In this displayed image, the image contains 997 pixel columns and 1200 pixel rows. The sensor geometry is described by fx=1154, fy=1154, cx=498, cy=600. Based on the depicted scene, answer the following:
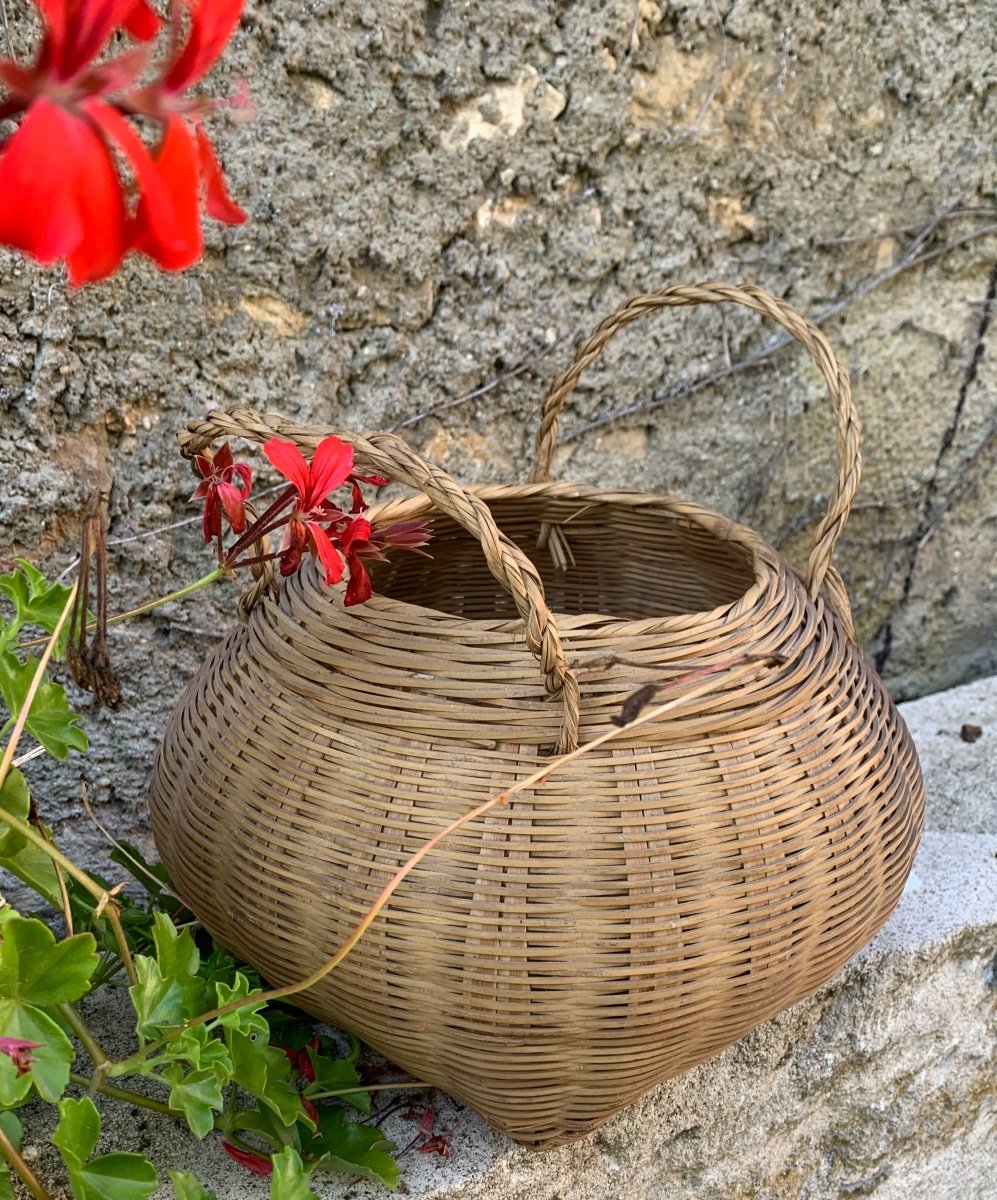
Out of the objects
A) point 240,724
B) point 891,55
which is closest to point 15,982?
point 240,724

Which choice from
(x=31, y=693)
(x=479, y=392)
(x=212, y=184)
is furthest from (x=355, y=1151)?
(x=479, y=392)

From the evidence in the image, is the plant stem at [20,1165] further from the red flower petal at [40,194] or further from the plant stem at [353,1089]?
the red flower petal at [40,194]

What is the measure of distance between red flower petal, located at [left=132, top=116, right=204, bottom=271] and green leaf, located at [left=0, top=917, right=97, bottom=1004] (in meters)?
0.39

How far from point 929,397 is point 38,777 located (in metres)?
1.26

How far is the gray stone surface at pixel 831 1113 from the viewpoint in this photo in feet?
2.72

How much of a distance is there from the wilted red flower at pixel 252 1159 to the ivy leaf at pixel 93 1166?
0.57ft

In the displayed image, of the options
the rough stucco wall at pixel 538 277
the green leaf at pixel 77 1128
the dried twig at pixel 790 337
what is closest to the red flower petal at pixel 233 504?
the green leaf at pixel 77 1128

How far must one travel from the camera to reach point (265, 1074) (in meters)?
0.69

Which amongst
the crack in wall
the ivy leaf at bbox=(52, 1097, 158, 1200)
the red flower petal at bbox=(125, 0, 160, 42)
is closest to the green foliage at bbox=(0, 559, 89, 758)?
the ivy leaf at bbox=(52, 1097, 158, 1200)

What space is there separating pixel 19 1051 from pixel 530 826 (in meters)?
0.30

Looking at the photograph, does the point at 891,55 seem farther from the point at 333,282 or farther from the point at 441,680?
the point at 441,680

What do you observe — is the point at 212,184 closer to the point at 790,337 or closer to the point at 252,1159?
the point at 252,1159

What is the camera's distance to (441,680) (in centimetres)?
74

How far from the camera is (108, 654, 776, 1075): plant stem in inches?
25.1
